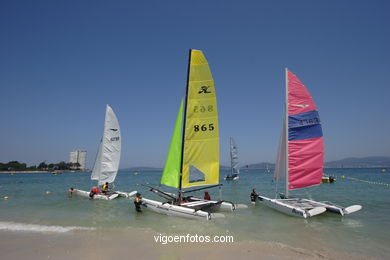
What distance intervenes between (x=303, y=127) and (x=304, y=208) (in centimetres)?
409

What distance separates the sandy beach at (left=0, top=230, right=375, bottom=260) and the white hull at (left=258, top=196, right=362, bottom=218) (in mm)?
3578

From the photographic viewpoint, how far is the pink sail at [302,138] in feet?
40.6

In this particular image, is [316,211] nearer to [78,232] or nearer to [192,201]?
[192,201]

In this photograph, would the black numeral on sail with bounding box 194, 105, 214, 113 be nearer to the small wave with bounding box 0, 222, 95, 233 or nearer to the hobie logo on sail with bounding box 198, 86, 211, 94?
the hobie logo on sail with bounding box 198, 86, 211, 94

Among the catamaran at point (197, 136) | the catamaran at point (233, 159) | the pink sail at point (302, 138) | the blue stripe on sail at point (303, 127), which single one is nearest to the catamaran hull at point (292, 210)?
the pink sail at point (302, 138)

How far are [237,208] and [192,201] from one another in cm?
304

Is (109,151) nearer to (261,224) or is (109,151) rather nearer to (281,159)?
(281,159)

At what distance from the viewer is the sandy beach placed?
6.62 m

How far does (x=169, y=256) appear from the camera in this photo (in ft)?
21.9

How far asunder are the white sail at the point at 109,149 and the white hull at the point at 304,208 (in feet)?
42.7

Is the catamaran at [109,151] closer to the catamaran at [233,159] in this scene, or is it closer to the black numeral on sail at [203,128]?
the black numeral on sail at [203,128]

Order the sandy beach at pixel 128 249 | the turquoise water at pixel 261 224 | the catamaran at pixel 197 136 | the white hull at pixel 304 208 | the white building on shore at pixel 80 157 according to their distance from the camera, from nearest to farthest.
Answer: the sandy beach at pixel 128 249
the turquoise water at pixel 261 224
the white hull at pixel 304 208
the catamaran at pixel 197 136
the white building on shore at pixel 80 157

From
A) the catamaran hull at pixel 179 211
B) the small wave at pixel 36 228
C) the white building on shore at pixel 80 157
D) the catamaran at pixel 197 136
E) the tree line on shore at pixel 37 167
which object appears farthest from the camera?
the white building on shore at pixel 80 157

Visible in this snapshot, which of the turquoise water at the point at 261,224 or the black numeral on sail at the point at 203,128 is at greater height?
A: the black numeral on sail at the point at 203,128
